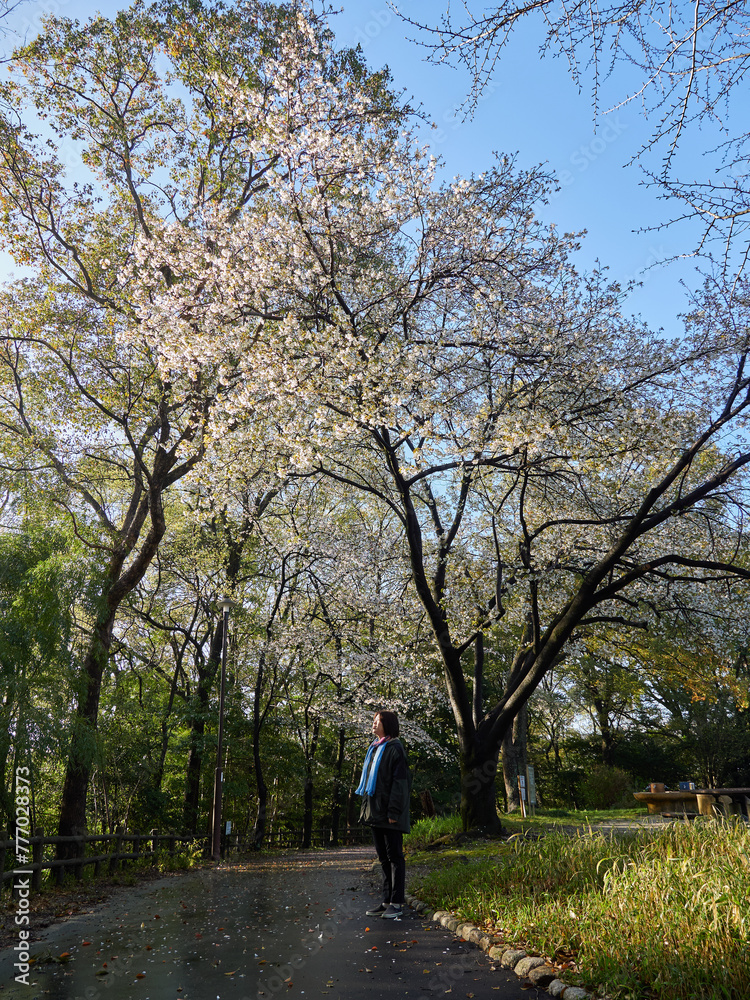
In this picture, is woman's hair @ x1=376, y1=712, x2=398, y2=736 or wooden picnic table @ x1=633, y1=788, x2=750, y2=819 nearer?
woman's hair @ x1=376, y1=712, x2=398, y2=736

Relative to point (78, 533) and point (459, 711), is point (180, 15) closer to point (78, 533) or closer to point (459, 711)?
point (78, 533)

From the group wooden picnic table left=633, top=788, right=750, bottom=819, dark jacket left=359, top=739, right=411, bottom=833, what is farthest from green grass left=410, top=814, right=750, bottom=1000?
wooden picnic table left=633, top=788, right=750, bottom=819

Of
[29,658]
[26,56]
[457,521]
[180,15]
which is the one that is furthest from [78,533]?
[180,15]

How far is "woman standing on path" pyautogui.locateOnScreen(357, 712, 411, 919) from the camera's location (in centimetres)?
606

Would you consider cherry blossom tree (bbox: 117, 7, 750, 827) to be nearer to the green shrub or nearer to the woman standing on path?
the woman standing on path

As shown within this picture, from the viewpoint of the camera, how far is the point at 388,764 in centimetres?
629

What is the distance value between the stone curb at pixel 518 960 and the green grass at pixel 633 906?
101 mm

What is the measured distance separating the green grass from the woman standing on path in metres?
0.46

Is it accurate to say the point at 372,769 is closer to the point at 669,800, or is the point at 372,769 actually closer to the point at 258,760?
the point at 669,800

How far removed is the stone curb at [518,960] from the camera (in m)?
3.57

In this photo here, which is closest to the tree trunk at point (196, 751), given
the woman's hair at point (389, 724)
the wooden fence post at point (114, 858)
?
the wooden fence post at point (114, 858)

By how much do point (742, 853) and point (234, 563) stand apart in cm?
1762

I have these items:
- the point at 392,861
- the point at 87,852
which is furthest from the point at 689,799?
the point at 87,852

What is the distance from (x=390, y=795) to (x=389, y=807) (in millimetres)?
103
